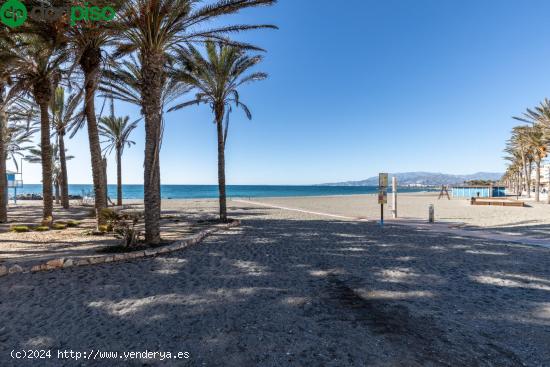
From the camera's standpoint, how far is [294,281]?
519cm

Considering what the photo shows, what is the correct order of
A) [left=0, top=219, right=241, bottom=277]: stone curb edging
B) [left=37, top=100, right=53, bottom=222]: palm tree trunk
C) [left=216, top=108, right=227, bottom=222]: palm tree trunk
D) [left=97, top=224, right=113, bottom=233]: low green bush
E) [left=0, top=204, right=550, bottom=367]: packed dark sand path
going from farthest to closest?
[left=216, top=108, right=227, bottom=222]: palm tree trunk, [left=37, top=100, right=53, bottom=222]: palm tree trunk, [left=97, top=224, right=113, bottom=233]: low green bush, [left=0, top=219, right=241, bottom=277]: stone curb edging, [left=0, top=204, right=550, bottom=367]: packed dark sand path

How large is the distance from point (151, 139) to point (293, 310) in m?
6.39

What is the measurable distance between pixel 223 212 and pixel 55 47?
881 centimetres

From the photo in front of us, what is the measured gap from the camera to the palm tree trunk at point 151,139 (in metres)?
7.82

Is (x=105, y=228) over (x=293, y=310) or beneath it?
over

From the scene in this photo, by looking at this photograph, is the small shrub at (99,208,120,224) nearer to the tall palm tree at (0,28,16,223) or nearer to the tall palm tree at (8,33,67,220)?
the tall palm tree at (8,33,67,220)

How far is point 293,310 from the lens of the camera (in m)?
3.94

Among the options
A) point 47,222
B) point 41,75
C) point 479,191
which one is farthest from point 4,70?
point 479,191

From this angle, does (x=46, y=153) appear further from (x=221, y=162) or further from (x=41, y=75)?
(x=221, y=162)

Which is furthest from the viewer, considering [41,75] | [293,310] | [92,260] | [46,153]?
[46,153]

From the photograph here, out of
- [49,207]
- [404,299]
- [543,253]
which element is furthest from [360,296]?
[49,207]

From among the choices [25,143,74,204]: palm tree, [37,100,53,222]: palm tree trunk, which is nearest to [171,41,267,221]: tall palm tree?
[37,100,53,222]: palm tree trunk

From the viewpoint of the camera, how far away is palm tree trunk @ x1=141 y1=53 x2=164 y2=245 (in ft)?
25.6

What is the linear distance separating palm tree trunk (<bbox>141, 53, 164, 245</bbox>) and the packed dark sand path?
1366mm
